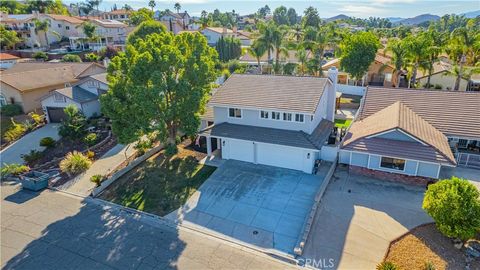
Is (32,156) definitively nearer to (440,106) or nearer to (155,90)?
(155,90)

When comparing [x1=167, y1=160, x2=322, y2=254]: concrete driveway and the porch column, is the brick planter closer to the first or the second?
[x1=167, y1=160, x2=322, y2=254]: concrete driveway

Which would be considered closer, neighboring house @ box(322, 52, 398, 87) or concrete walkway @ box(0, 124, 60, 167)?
concrete walkway @ box(0, 124, 60, 167)

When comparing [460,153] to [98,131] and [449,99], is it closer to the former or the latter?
[449,99]

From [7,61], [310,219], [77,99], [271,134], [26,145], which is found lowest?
[26,145]

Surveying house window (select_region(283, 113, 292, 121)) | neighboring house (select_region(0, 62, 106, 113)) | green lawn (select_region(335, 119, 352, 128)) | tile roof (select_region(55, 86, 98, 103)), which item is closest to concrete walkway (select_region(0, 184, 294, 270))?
house window (select_region(283, 113, 292, 121))

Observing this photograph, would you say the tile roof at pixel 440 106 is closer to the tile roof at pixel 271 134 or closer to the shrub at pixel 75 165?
the tile roof at pixel 271 134

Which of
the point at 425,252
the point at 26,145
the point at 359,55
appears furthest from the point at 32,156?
the point at 359,55

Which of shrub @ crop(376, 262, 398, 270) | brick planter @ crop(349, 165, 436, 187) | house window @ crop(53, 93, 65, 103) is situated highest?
house window @ crop(53, 93, 65, 103)
